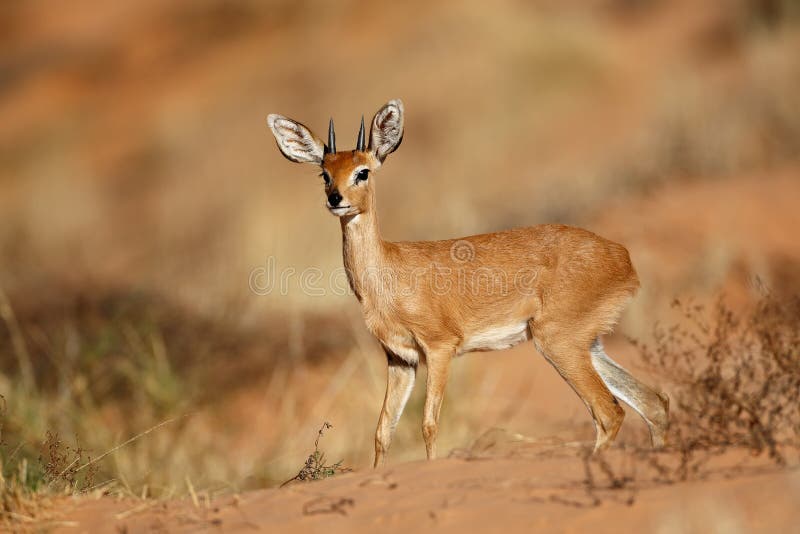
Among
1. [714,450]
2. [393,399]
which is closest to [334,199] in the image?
[393,399]

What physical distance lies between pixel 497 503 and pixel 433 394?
2.44 m

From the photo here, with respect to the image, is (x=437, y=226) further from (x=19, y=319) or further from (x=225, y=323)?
(x=19, y=319)

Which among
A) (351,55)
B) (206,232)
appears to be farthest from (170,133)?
(206,232)

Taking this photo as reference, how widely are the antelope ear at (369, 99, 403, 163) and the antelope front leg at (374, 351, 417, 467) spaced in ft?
5.44

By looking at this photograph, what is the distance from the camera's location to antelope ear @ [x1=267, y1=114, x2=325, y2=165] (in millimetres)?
8773

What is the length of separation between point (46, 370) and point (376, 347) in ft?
12.7

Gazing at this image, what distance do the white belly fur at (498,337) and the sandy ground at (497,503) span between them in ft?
5.49

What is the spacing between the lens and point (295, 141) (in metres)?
8.88

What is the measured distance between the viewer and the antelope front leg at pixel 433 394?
303 inches

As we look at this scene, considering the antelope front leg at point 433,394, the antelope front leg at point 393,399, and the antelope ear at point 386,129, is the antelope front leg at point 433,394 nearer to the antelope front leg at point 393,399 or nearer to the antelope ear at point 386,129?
the antelope front leg at point 393,399

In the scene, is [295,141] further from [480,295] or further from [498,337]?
[498,337]

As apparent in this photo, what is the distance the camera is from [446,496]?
5.64 metres

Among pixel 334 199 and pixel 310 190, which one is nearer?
pixel 334 199

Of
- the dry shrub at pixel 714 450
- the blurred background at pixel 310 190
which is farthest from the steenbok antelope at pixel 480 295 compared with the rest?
the blurred background at pixel 310 190
